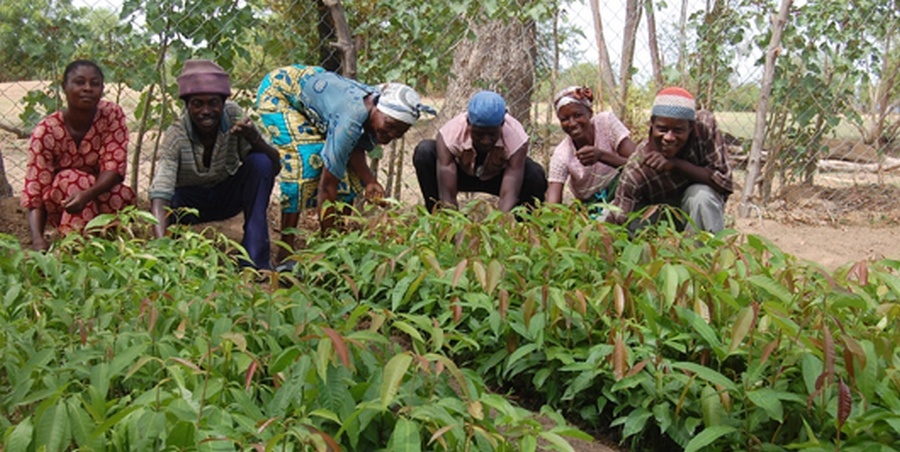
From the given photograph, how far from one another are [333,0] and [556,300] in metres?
2.93

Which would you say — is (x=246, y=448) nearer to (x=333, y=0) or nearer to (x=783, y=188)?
(x=333, y=0)

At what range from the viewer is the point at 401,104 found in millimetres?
4156

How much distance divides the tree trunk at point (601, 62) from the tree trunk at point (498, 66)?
54 cm

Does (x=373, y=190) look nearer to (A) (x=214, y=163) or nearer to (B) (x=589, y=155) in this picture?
(A) (x=214, y=163)

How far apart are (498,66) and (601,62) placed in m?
0.78

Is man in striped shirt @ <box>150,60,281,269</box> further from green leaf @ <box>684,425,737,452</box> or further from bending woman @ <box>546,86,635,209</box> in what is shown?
green leaf @ <box>684,425,737,452</box>

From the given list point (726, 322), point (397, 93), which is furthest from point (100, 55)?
point (726, 322)

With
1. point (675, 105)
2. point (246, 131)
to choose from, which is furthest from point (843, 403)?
point (246, 131)

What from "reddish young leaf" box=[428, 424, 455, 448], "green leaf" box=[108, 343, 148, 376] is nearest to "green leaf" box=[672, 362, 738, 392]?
"reddish young leaf" box=[428, 424, 455, 448]

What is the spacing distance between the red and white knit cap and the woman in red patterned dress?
7.39ft

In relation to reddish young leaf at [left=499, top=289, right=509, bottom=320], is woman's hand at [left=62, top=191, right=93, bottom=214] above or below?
above

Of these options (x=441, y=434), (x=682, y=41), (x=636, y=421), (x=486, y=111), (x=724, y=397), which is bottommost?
(x=636, y=421)

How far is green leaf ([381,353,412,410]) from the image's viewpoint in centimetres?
176

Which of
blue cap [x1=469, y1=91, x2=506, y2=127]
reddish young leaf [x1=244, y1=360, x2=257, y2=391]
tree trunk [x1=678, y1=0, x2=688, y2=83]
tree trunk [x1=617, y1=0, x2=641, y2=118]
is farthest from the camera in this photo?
tree trunk [x1=678, y1=0, x2=688, y2=83]
